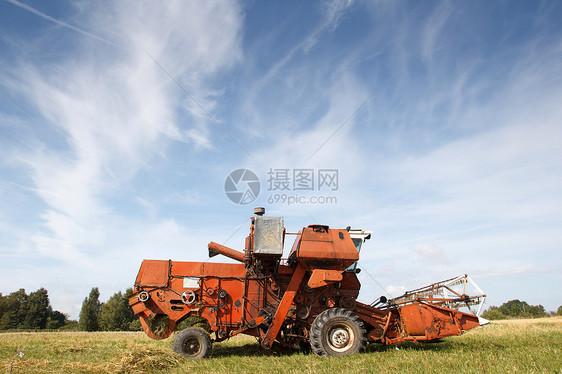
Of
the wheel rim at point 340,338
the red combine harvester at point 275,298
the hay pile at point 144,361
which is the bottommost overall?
the hay pile at point 144,361

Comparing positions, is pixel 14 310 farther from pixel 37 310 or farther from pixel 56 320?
pixel 56 320

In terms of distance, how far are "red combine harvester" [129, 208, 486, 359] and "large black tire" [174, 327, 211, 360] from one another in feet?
0.09

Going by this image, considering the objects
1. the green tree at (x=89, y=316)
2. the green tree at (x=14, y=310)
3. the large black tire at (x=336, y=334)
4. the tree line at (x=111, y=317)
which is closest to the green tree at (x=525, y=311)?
the large black tire at (x=336, y=334)

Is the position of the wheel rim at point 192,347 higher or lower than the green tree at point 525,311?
lower

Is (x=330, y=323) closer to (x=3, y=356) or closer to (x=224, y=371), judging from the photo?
(x=224, y=371)

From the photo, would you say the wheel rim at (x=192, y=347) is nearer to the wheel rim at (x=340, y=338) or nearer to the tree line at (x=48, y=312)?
the wheel rim at (x=340, y=338)

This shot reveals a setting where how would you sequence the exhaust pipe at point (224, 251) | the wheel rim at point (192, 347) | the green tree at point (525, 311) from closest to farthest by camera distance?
the wheel rim at point (192, 347) < the exhaust pipe at point (224, 251) < the green tree at point (525, 311)

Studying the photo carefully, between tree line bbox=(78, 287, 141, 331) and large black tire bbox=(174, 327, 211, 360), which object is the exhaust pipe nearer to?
large black tire bbox=(174, 327, 211, 360)

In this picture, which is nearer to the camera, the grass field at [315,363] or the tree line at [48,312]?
the grass field at [315,363]

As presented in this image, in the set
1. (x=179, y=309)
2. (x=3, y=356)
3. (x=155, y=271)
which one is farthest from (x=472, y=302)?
(x=3, y=356)

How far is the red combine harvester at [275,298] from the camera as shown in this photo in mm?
10953

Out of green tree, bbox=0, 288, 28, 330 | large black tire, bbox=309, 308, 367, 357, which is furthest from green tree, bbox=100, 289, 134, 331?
large black tire, bbox=309, 308, 367, 357

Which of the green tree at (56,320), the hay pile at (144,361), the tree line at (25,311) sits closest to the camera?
the hay pile at (144,361)

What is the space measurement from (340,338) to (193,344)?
4.14 metres
